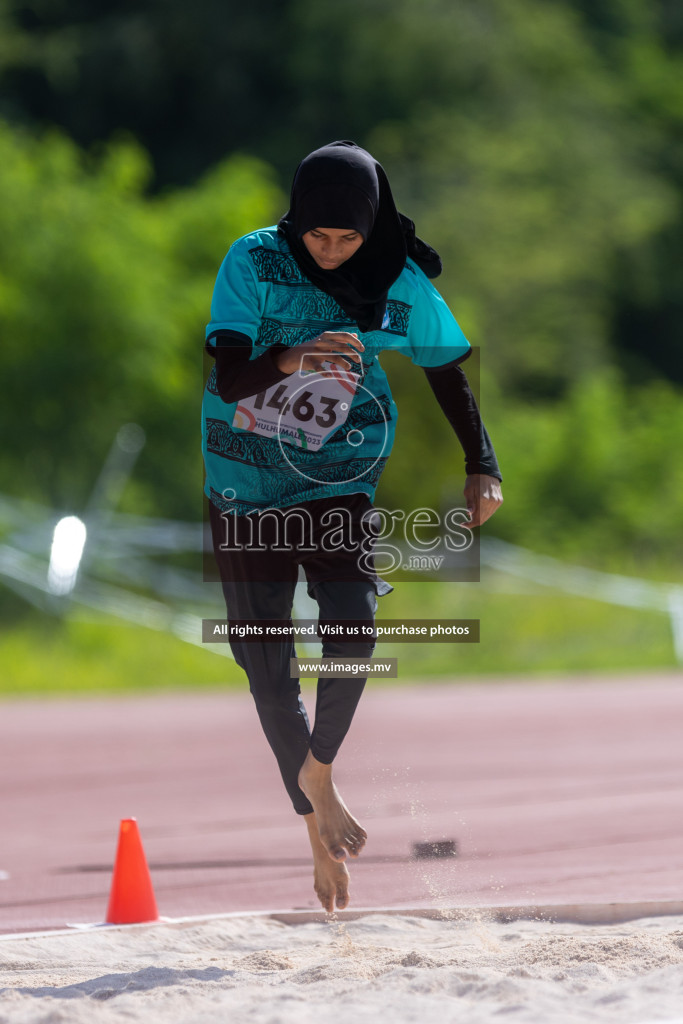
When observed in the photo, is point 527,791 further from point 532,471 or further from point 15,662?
point 532,471

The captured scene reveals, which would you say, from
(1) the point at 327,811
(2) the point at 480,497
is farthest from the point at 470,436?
(1) the point at 327,811

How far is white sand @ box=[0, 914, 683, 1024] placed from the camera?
3.33 m

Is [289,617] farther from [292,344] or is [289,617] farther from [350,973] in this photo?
[350,973]

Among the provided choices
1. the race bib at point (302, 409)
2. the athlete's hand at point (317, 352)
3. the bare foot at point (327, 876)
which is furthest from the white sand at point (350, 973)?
the athlete's hand at point (317, 352)

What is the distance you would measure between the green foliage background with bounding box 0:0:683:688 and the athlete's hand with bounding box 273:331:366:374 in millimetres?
15605

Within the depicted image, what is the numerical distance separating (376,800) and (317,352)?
4558 millimetres

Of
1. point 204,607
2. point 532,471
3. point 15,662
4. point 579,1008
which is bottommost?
point 579,1008

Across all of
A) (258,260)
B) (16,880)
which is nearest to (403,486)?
(16,880)

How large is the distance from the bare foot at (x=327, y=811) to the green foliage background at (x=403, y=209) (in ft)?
50.6

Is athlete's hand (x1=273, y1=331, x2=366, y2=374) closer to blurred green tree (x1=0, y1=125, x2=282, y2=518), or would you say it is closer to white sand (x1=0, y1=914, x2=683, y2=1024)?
white sand (x1=0, y1=914, x2=683, y2=1024)

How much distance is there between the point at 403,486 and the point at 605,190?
19.1m

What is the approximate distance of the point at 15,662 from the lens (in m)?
15.3

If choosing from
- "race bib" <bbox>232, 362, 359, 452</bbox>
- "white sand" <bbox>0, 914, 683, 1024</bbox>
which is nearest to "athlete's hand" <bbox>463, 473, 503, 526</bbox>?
"race bib" <bbox>232, 362, 359, 452</bbox>

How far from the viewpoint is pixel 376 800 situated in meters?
7.79
